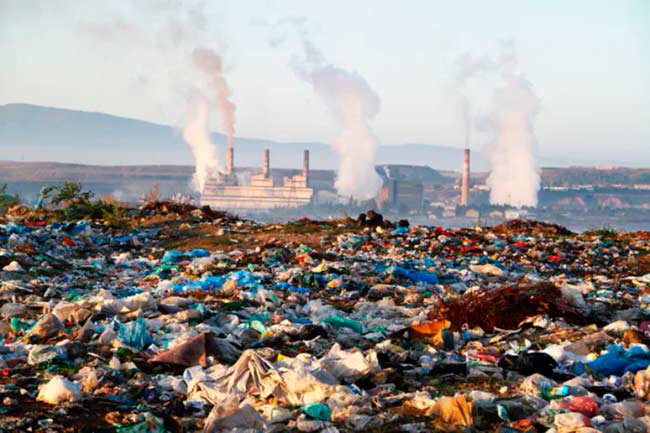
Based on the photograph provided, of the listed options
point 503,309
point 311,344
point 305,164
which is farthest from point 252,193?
point 311,344

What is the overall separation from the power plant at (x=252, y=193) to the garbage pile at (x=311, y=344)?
90.7m

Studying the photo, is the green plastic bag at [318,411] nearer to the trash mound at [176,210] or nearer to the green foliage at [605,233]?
the trash mound at [176,210]

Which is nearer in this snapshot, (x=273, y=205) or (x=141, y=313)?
A: (x=141, y=313)

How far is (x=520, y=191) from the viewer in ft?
357

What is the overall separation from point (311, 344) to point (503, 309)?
5.15 ft

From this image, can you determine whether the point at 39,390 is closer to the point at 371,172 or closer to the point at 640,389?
the point at 640,389

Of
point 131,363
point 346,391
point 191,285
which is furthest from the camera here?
point 191,285

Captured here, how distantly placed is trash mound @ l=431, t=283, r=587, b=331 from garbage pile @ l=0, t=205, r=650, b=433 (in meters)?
0.01

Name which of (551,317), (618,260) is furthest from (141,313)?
(618,260)

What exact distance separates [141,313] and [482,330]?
2403mm

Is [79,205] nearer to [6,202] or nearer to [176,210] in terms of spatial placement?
[176,210]

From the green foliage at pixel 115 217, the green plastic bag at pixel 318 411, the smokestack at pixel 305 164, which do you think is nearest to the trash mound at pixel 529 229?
the green foliage at pixel 115 217

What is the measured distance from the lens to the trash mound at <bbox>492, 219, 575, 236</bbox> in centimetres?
1330

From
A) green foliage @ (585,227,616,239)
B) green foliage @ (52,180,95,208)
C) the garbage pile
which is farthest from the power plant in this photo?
the garbage pile
